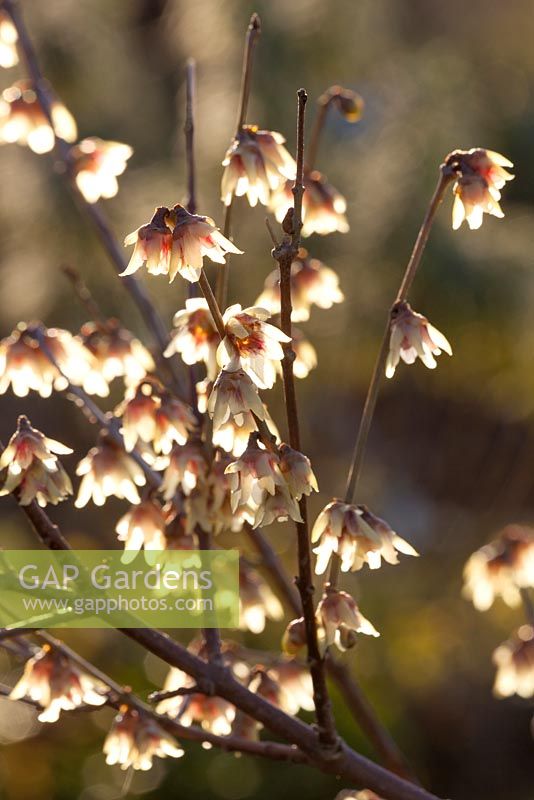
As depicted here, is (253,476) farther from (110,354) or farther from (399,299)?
(110,354)

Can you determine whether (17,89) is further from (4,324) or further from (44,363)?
(4,324)

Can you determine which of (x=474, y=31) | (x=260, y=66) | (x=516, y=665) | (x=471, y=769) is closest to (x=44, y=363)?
(x=516, y=665)

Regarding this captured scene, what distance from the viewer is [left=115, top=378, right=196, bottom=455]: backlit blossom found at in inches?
23.2

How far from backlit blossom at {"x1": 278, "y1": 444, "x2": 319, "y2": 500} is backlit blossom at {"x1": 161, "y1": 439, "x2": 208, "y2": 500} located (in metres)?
0.11

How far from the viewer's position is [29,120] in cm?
78

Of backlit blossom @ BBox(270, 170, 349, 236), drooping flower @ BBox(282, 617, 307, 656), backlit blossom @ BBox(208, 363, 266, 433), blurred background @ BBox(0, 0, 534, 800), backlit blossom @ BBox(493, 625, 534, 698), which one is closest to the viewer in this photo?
backlit blossom @ BBox(208, 363, 266, 433)

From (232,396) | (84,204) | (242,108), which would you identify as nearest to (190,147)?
(242,108)

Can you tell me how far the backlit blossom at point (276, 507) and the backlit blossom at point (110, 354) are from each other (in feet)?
0.81

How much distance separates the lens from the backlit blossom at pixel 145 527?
62cm

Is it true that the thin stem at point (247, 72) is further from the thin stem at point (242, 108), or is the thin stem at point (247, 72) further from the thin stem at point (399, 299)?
the thin stem at point (399, 299)

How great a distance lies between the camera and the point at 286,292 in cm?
48

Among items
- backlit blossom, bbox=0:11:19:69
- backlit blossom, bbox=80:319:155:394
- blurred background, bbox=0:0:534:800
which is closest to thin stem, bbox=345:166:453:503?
backlit blossom, bbox=80:319:155:394

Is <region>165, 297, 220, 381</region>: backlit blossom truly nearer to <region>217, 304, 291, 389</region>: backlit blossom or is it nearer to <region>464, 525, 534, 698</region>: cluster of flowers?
<region>217, 304, 291, 389</region>: backlit blossom

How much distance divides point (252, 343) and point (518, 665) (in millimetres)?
476
